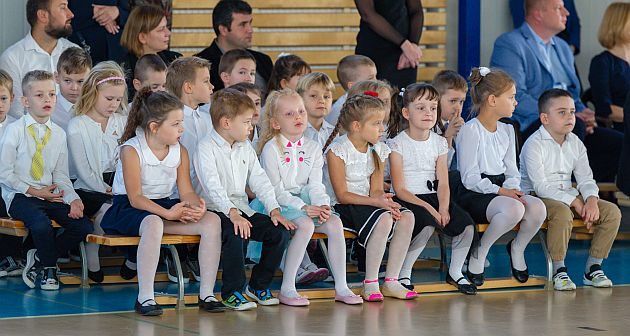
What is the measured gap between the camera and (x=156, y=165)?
732 centimetres

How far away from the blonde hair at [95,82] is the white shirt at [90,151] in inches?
2.9

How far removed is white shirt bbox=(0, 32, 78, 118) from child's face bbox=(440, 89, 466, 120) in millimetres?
2871

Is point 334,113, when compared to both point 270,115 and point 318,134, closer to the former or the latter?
point 318,134

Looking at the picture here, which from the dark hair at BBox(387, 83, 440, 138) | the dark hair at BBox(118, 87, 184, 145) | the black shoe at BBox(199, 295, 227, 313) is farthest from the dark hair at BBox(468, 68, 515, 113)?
the black shoe at BBox(199, 295, 227, 313)

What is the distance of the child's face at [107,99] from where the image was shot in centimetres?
816

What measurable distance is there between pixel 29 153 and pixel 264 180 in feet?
5.24

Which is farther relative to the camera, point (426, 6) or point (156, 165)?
point (426, 6)

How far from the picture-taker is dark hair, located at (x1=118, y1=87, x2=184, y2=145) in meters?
7.26

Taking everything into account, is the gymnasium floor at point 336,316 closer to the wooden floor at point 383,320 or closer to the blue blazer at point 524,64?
the wooden floor at point 383,320

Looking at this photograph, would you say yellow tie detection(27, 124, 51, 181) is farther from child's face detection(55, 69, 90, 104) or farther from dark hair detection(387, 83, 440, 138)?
dark hair detection(387, 83, 440, 138)

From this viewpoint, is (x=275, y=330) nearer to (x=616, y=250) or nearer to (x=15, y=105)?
(x=15, y=105)

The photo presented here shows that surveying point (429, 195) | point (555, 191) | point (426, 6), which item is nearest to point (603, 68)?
point (426, 6)

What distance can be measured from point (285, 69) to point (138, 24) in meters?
1.17

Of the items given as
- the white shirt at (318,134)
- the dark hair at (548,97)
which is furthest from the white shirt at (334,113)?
the dark hair at (548,97)
